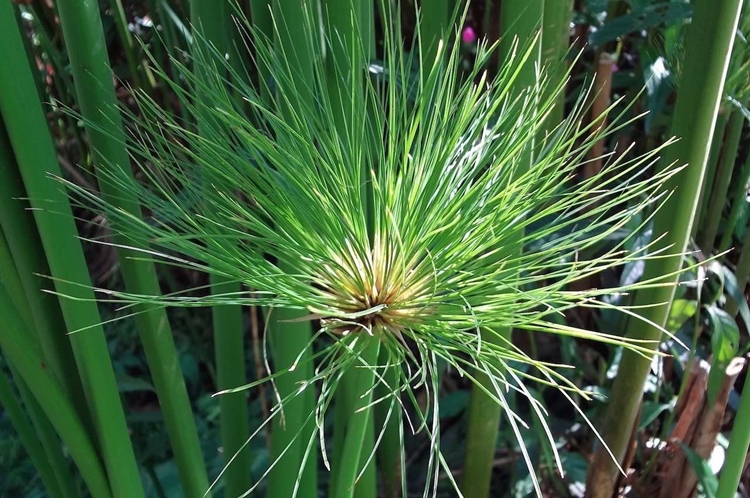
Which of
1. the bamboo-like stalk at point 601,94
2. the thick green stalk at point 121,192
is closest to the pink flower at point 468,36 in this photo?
the bamboo-like stalk at point 601,94

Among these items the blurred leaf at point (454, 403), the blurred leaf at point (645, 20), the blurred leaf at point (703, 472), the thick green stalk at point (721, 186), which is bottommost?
the blurred leaf at point (454, 403)

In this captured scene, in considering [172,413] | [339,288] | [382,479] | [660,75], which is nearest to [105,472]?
[172,413]

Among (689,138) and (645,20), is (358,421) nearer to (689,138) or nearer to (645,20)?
(689,138)

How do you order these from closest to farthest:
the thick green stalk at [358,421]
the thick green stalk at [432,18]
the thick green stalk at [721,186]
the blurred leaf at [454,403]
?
1. the thick green stalk at [358,421]
2. the thick green stalk at [432,18]
3. the thick green stalk at [721,186]
4. the blurred leaf at [454,403]

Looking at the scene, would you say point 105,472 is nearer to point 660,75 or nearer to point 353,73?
point 353,73

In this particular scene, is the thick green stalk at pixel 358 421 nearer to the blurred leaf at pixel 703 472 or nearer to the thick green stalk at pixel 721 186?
the blurred leaf at pixel 703 472

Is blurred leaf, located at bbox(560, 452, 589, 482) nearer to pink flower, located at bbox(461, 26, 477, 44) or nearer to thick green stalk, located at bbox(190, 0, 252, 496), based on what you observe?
thick green stalk, located at bbox(190, 0, 252, 496)

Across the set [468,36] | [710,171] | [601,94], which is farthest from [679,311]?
[468,36]
